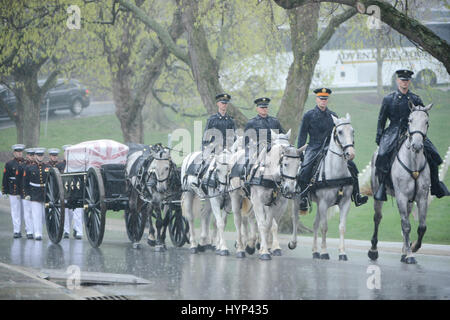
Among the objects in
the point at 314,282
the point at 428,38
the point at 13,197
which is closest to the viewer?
the point at 314,282

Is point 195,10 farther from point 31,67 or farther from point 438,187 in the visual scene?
point 31,67

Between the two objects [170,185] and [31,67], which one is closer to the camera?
[170,185]

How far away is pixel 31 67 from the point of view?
34219mm

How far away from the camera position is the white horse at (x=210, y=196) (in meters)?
15.5

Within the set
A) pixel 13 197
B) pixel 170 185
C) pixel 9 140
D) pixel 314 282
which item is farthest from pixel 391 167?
pixel 9 140

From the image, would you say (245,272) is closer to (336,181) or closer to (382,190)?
(336,181)

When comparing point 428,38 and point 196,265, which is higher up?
point 428,38

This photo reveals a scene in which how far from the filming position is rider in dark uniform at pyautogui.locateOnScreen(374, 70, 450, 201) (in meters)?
13.8

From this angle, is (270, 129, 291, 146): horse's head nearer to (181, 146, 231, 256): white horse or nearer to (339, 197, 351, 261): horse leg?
(181, 146, 231, 256): white horse

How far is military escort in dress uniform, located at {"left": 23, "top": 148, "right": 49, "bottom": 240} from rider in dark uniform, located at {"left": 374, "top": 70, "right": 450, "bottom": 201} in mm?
9043

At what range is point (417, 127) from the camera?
514 inches

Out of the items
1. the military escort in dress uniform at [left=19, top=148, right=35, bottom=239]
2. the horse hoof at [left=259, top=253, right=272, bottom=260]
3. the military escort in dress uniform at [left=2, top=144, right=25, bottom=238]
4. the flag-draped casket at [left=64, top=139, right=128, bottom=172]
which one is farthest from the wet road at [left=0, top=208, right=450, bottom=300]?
the military escort in dress uniform at [left=2, top=144, right=25, bottom=238]

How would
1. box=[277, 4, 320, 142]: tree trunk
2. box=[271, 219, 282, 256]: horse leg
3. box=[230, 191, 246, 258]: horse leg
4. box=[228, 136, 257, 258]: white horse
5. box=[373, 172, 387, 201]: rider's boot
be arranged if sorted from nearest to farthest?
box=[373, 172, 387, 201]: rider's boot, box=[228, 136, 257, 258]: white horse, box=[230, 191, 246, 258]: horse leg, box=[271, 219, 282, 256]: horse leg, box=[277, 4, 320, 142]: tree trunk
